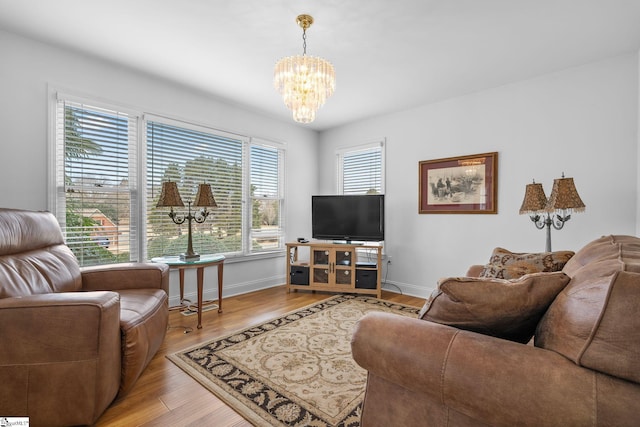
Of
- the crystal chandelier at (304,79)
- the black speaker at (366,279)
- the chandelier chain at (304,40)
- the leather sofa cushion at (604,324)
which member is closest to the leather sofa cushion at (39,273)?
the crystal chandelier at (304,79)

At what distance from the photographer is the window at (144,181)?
281 cm

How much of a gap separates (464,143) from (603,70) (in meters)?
1.32

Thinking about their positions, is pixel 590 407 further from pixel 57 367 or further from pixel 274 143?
pixel 274 143

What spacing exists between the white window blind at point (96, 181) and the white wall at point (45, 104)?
14 cm

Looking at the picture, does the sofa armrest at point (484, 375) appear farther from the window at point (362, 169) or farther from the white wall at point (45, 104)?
the window at point (362, 169)

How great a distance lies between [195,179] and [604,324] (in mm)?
3676

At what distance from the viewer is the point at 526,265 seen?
1883mm

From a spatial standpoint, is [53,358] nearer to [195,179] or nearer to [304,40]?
[195,179]

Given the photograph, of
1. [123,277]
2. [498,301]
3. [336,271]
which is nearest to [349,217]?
[336,271]

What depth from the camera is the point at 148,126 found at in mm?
3293

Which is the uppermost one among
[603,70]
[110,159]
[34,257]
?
[603,70]

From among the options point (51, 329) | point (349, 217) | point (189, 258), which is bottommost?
point (51, 329)

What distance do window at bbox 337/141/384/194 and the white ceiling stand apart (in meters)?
1.28

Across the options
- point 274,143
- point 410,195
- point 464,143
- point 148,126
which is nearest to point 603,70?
point 464,143
